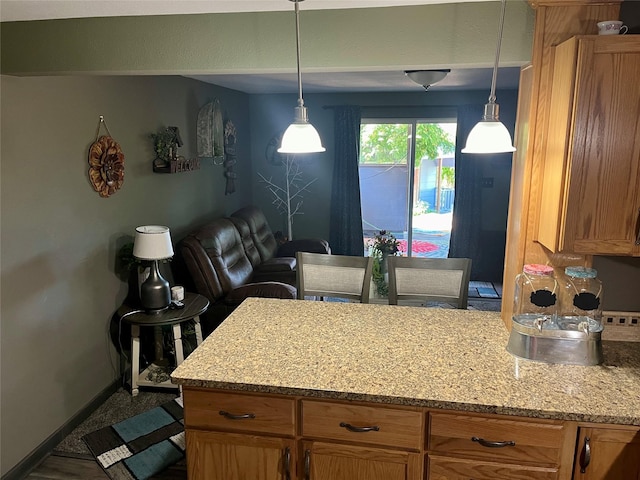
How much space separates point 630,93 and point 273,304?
1744 millimetres

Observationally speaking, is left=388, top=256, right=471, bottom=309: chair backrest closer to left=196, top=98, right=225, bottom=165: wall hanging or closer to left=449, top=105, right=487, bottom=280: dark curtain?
left=196, top=98, right=225, bottom=165: wall hanging

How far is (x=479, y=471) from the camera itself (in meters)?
1.67

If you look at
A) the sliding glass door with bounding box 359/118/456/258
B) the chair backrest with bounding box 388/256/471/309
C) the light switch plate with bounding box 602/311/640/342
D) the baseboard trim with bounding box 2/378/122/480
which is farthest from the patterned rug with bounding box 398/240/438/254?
the light switch plate with bounding box 602/311/640/342

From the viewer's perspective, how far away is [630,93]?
5.34 ft

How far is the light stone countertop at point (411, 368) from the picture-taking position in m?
1.61

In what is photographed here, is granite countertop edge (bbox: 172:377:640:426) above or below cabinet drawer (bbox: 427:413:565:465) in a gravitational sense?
above

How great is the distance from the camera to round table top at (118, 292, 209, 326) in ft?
10.1

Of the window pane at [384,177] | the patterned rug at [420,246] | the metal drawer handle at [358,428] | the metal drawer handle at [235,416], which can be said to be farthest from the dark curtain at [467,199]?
the metal drawer handle at [235,416]

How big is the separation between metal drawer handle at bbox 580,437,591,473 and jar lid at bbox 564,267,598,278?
1.89 ft

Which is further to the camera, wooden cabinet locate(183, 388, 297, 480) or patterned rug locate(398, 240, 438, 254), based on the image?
patterned rug locate(398, 240, 438, 254)

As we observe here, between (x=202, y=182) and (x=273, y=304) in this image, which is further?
(x=202, y=182)

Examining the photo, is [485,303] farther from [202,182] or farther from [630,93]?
[630,93]

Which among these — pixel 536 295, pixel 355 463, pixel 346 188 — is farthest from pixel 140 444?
pixel 346 188

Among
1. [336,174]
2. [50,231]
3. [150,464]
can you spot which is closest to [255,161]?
[336,174]
